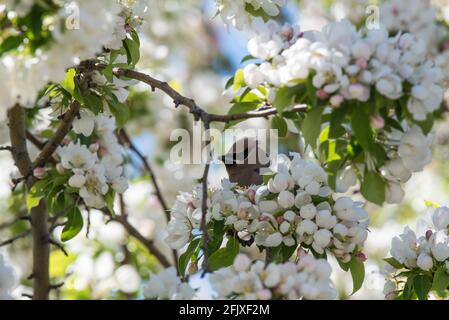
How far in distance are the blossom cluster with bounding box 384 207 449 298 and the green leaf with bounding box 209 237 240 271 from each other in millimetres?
524

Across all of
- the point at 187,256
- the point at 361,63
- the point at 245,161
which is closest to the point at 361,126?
the point at 361,63

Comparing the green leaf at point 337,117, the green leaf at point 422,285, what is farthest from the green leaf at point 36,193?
the green leaf at point 422,285

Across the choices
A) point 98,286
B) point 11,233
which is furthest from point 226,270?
point 11,233

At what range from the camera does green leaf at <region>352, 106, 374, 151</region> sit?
2.05 meters

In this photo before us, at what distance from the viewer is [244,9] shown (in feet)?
9.09

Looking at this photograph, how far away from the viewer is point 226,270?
2.01m

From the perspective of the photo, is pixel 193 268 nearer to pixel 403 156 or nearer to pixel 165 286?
pixel 165 286

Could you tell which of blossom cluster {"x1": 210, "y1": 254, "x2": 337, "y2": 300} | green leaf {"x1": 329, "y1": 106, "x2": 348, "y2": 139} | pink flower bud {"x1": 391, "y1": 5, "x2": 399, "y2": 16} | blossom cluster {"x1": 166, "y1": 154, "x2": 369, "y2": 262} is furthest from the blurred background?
blossom cluster {"x1": 210, "y1": 254, "x2": 337, "y2": 300}

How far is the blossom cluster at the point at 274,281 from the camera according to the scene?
1936 millimetres

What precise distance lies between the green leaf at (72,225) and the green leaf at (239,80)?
0.78 metres

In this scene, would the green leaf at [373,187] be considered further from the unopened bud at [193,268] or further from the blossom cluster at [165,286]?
the unopened bud at [193,268]

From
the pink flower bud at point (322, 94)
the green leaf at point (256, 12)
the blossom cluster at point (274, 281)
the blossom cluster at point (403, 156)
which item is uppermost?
the green leaf at point (256, 12)

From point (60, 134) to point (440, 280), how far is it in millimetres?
1361

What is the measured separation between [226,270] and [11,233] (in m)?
2.96
